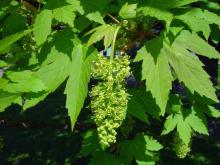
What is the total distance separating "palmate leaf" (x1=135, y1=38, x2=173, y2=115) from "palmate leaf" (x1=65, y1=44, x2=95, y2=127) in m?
0.27

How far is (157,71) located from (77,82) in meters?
0.39

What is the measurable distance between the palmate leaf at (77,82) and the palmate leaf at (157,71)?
27 cm

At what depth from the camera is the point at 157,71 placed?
185 cm

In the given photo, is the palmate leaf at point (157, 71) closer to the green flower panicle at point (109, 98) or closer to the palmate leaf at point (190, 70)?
the palmate leaf at point (190, 70)

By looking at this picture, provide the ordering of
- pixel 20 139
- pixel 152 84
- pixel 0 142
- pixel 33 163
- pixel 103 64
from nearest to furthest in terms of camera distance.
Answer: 1. pixel 103 64
2. pixel 152 84
3. pixel 0 142
4. pixel 33 163
5. pixel 20 139

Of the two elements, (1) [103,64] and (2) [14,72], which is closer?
(1) [103,64]

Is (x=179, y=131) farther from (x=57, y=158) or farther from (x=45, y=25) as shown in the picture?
(x=57, y=158)

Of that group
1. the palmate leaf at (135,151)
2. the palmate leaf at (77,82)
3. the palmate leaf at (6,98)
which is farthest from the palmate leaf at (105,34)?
the palmate leaf at (135,151)

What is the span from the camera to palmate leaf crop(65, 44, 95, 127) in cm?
171

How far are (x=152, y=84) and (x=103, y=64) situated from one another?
0.29 metres

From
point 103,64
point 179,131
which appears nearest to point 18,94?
point 103,64

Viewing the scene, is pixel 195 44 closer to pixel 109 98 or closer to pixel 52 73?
pixel 109 98

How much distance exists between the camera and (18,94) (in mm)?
1994

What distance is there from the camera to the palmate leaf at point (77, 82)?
1.71m
